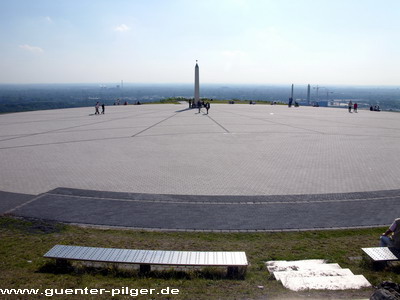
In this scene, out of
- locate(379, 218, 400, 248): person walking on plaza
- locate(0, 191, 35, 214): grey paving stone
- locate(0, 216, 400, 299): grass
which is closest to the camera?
locate(0, 216, 400, 299): grass

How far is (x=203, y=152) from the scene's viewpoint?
Result: 17.2 metres

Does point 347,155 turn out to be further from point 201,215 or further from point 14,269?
point 14,269

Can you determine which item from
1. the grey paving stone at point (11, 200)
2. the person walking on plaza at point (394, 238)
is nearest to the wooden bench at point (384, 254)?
the person walking on plaza at point (394, 238)

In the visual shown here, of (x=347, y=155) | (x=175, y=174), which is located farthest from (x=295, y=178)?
(x=347, y=155)

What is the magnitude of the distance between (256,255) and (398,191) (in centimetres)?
656

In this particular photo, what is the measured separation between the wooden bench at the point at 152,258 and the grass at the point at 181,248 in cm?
17

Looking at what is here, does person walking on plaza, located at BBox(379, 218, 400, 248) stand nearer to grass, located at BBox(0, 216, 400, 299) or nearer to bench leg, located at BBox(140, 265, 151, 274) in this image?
grass, located at BBox(0, 216, 400, 299)

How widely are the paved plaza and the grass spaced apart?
0.57m

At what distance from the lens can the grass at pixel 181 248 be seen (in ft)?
17.2

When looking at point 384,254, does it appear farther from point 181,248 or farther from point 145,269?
point 145,269

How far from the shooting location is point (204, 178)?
1264 centimetres

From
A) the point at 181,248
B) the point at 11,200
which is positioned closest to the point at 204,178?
the point at 181,248

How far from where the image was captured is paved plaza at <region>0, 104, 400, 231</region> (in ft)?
29.6

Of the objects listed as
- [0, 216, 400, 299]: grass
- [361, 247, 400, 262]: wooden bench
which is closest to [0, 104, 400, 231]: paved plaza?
[0, 216, 400, 299]: grass
